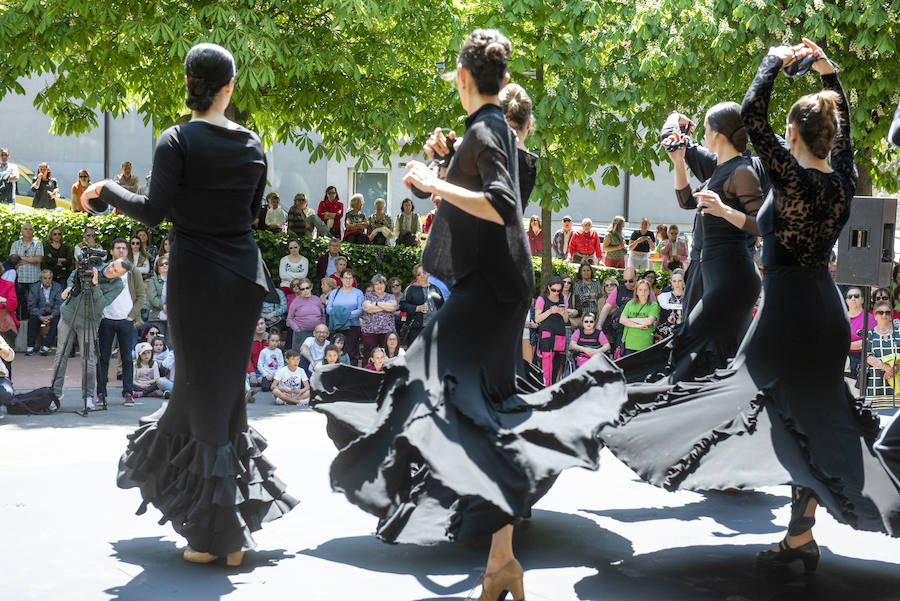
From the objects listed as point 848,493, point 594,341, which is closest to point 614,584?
point 848,493

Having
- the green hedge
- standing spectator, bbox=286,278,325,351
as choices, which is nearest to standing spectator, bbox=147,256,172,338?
standing spectator, bbox=286,278,325,351

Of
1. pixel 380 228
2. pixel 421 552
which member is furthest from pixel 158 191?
pixel 380 228

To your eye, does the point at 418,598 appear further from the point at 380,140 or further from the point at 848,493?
the point at 380,140

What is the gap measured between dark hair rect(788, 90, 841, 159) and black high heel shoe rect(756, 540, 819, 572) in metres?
1.72

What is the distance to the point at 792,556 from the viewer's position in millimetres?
4910

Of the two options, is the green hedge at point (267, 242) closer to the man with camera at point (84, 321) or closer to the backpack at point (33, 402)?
the man with camera at point (84, 321)

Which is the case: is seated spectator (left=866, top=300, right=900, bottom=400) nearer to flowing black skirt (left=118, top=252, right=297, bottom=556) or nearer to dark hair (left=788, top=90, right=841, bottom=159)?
dark hair (left=788, top=90, right=841, bottom=159)

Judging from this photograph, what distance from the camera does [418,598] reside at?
14.4ft

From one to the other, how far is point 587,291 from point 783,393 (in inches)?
413

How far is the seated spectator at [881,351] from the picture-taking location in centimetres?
1173

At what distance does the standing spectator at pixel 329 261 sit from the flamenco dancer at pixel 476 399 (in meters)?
11.9

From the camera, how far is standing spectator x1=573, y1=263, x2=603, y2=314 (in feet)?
49.0

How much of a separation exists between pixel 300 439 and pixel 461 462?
5328 mm

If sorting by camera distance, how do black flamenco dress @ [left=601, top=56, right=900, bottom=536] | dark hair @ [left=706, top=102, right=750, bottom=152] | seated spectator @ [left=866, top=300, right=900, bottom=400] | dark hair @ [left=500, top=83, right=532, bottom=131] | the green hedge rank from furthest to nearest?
the green hedge
seated spectator @ [left=866, top=300, right=900, bottom=400]
dark hair @ [left=706, top=102, right=750, bottom=152]
dark hair @ [left=500, top=83, right=532, bottom=131]
black flamenco dress @ [left=601, top=56, right=900, bottom=536]
